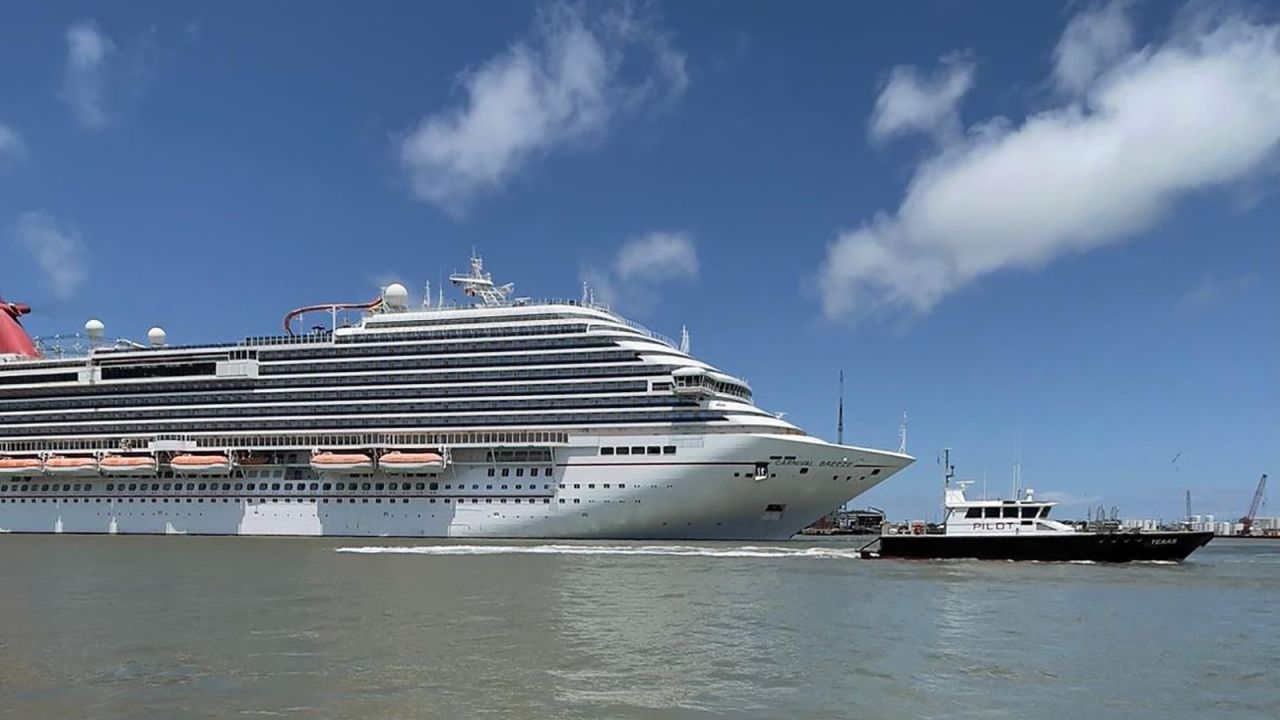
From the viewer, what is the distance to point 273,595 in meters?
31.4

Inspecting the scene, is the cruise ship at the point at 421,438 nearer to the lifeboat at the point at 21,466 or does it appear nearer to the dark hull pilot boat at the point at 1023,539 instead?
the lifeboat at the point at 21,466

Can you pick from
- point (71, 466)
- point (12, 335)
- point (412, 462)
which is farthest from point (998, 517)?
point (12, 335)

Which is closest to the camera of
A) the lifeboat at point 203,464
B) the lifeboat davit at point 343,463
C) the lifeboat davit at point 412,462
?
the lifeboat davit at point 412,462

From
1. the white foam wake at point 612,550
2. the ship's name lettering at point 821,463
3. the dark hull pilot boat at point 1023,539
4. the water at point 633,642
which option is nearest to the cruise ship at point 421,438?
the ship's name lettering at point 821,463

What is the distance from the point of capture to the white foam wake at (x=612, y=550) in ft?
159

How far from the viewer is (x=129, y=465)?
70.1 m

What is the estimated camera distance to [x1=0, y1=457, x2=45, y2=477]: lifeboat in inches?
2886

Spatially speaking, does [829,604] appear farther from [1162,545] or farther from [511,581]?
[1162,545]

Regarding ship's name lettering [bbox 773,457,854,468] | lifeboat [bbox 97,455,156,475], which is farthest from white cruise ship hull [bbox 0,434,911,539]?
lifeboat [bbox 97,455,156,475]

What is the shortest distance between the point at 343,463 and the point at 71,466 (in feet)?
78.0

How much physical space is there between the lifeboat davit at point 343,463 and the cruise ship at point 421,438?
14 cm

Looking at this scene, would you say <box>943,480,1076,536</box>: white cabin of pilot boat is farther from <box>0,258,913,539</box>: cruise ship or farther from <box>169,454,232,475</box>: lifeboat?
<box>169,454,232,475</box>: lifeboat

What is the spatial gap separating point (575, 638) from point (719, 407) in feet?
122

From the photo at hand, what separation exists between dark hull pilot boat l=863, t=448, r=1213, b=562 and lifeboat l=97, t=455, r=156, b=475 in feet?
172
